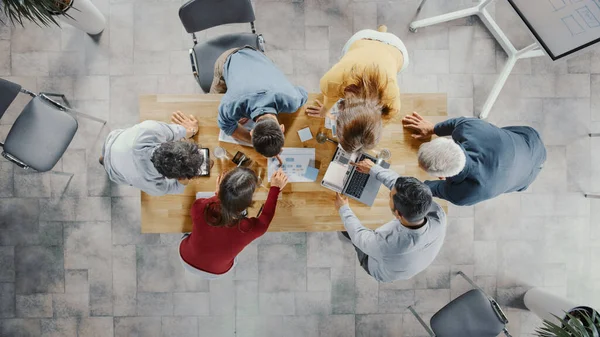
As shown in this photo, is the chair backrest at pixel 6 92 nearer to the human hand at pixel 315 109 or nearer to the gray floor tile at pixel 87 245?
the gray floor tile at pixel 87 245

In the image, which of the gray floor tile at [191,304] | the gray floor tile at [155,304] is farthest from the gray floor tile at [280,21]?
the gray floor tile at [155,304]

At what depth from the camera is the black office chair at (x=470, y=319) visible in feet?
9.44

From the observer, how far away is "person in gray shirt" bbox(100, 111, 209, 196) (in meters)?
2.17

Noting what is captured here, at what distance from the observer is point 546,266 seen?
350cm

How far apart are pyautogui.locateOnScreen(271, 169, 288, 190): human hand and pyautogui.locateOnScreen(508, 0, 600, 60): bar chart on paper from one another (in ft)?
5.96

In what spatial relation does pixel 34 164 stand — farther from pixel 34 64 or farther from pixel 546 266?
pixel 546 266

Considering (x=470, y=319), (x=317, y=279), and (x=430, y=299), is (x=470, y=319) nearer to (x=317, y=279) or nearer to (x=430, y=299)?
(x=430, y=299)

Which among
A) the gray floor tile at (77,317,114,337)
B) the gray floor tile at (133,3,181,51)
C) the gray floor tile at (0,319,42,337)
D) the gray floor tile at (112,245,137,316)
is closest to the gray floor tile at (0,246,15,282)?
the gray floor tile at (0,319,42,337)

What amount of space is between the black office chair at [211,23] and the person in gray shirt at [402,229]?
1.28 metres

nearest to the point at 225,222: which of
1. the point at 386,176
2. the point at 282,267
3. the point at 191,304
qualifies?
the point at 386,176

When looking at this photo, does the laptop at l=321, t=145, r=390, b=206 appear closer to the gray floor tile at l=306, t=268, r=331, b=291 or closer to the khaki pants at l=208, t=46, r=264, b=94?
the khaki pants at l=208, t=46, r=264, b=94

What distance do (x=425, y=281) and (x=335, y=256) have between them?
83 cm

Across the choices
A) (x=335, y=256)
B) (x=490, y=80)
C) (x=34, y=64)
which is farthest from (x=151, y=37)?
(x=490, y=80)

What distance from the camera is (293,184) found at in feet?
8.31
